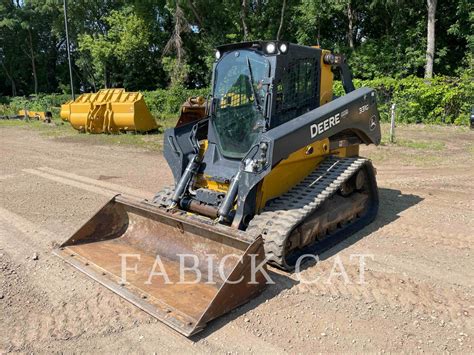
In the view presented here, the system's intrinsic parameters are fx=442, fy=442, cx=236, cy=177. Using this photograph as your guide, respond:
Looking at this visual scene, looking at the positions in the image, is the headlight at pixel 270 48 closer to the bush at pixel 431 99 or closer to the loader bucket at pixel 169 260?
the loader bucket at pixel 169 260

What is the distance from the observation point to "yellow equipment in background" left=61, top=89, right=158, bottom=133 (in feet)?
52.7

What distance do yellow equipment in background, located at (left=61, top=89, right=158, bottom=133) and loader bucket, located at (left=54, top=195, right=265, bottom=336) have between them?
11417 mm

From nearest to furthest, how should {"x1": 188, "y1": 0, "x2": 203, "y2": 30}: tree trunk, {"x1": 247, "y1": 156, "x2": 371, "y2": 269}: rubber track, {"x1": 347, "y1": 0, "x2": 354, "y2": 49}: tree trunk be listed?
{"x1": 247, "y1": 156, "x2": 371, "y2": 269}: rubber track
{"x1": 347, "y1": 0, "x2": 354, "y2": 49}: tree trunk
{"x1": 188, "y1": 0, "x2": 203, "y2": 30}: tree trunk

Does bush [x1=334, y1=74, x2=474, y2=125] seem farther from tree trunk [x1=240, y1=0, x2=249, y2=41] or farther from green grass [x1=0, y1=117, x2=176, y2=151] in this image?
tree trunk [x1=240, y1=0, x2=249, y2=41]

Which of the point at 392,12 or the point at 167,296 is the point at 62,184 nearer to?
the point at 167,296

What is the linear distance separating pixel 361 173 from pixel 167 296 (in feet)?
10.3

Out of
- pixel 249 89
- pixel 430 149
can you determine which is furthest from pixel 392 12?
pixel 249 89

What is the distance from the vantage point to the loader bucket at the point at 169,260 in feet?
12.0

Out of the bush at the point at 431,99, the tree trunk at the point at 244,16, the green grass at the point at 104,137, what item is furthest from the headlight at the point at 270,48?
the tree trunk at the point at 244,16

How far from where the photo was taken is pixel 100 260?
179 inches

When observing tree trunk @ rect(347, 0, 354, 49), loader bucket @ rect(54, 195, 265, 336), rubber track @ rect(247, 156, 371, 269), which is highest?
tree trunk @ rect(347, 0, 354, 49)

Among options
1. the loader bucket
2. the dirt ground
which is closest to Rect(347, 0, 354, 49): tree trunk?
the dirt ground

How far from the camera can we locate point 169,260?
4605mm

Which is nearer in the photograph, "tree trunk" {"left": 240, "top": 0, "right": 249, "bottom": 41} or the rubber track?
the rubber track
